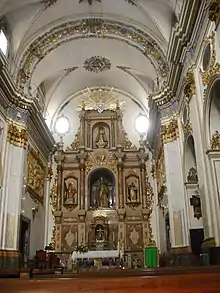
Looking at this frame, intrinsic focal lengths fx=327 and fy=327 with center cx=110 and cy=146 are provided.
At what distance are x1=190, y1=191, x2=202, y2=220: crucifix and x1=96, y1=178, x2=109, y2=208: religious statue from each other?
6642 millimetres

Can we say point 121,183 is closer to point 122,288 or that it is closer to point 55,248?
point 55,248

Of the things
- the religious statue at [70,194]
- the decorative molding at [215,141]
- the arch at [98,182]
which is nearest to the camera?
the decorative molding at [215,141]

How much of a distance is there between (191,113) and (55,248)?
9695 mm

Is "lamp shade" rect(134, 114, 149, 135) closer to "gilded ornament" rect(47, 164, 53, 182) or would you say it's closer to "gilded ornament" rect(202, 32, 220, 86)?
"gilded ornament" rect(47, 164, 53, 182)

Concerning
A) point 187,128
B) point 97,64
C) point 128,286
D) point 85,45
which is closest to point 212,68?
point 187,128

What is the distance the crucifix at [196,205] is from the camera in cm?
1022

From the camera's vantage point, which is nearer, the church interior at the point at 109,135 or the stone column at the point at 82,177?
the church interior at the point at 109,135

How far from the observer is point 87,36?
14.0 meters

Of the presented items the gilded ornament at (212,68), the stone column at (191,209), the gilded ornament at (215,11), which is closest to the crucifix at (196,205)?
the stone column at (191,209)

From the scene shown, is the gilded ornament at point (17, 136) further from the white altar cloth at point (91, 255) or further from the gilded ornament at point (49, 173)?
the white altar cloth at point (91, 255)

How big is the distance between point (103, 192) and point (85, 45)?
7244 mm

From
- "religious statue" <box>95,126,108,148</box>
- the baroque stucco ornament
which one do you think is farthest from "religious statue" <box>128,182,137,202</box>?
the baroque stucco ornament

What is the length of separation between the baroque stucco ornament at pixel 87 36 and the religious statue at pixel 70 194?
18.5 ft

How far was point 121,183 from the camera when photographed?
659 inches
